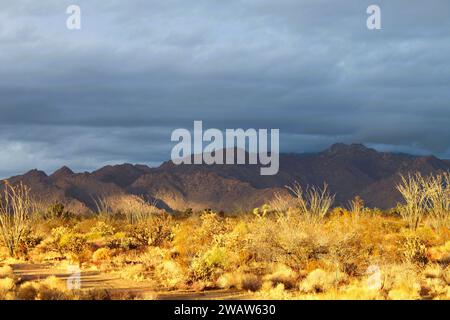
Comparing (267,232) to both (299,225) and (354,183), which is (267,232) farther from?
(354,183)

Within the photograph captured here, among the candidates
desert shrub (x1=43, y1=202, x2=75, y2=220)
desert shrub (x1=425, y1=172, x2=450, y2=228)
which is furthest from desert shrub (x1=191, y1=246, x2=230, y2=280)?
desert shrub (x1=43, y1=202, x2=75, y2=220)

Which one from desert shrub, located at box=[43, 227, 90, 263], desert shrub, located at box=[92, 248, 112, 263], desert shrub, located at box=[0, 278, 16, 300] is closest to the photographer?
desert shrub, located at box=[0, 278, 16, 300]

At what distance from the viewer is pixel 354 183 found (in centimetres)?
10894

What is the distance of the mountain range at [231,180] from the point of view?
97.2 metres

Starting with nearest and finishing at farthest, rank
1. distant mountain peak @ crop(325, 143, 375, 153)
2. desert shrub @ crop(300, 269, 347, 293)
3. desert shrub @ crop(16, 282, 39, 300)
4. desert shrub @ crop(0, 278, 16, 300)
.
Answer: desert shrub @ crop(0, 278, 16, 300) → desert shrub @ crop(16, 282, 39, 300) → desert shrub @ crop(300, 269, 347, 293) → distant mountain peak @ crop(325, 143, 375, 153)

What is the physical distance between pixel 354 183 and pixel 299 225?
9020 centimetres

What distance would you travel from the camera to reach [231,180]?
104 m

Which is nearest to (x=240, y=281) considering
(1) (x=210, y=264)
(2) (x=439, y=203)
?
(1) (x=210, y=264)

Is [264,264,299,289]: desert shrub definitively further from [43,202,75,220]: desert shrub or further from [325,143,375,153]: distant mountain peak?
[325,143,375,153]: distant mountain peak

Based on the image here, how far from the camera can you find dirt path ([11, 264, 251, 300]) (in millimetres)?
16625

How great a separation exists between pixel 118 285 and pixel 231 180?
85.8 m

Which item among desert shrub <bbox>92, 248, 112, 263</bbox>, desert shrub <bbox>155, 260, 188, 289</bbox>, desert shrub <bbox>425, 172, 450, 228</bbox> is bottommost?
desert shrub <bbox>92, 248, 112, 263</bbox>

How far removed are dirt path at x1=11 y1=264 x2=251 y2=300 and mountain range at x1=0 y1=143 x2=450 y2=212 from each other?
220ft

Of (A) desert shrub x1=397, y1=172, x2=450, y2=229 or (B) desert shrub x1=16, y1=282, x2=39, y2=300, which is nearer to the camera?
(B) desert shrub x1=16, y1=282, x2=39, y2=300
